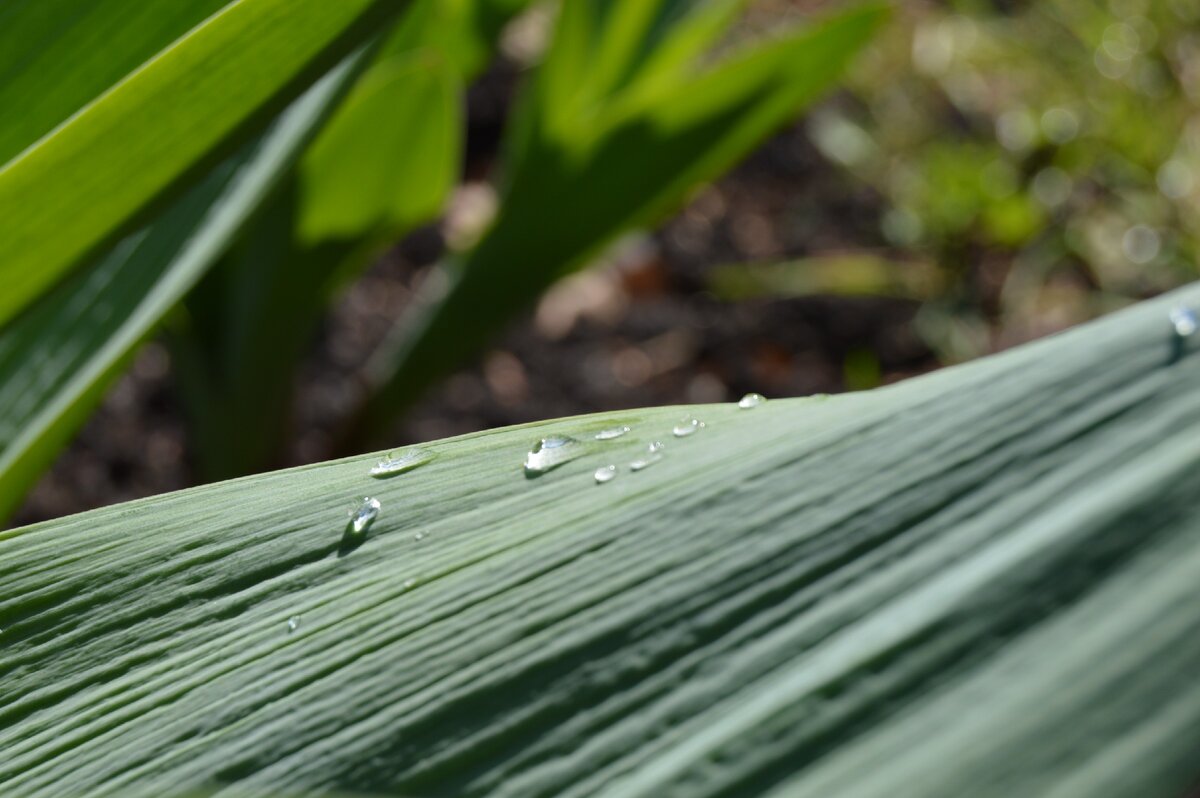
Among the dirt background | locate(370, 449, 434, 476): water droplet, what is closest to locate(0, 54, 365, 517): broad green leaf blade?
locate(370, 449, 434, 476): water droplet

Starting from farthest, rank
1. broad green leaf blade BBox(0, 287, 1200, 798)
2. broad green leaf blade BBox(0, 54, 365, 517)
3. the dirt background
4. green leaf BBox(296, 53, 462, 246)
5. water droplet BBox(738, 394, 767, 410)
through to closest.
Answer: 1. the dirt background
2. green leaf BBox(296, 53, 462, 246)
3. broad green leaf blade BBox(0, 54, 365, 517)
4. water droplet BBox(738, 394, 767, 410)
5. broad green leaf blade BBox(0, 287, 1200, 798)

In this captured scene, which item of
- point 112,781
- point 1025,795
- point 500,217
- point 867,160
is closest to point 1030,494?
point 1025,795

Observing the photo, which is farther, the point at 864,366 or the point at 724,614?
the point at 864,366

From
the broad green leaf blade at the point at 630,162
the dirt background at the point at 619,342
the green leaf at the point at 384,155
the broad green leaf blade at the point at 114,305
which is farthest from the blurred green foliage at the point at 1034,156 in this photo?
the broad green leaf blade at the point at 114,305

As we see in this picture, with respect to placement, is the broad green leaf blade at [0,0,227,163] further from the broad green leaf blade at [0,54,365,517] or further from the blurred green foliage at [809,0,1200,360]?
the blurred green foliage at [809,0,1200,360]

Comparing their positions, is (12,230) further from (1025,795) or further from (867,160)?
(867,160)

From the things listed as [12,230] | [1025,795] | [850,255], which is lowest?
[1025,795]

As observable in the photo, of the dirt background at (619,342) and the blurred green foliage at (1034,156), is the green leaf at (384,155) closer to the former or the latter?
the dirt background at (619,342)

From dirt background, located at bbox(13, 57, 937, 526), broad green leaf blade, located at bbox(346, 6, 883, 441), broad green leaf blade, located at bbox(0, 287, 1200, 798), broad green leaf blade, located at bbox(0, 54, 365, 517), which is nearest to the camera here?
broad green leaf blade, located at bbox(0, 287, 1200, 798)
